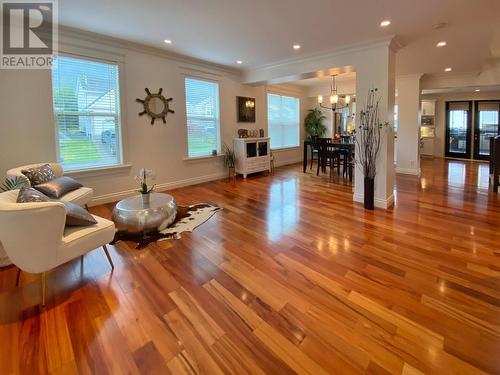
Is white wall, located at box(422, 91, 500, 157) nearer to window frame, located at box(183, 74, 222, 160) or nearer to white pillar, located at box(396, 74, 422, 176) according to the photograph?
white pillar, located at box(396, 74, 422, 176)

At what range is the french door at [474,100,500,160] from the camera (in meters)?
9.29

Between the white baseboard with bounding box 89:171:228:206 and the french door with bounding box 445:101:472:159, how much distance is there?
9.01m

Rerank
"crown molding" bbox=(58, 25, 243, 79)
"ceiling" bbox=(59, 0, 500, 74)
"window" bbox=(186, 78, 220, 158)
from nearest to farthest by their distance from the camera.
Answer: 1. "ceiling" bbox=(59, 0, 500, 74)
2. "crown molding" bbox=(58, 25, 243, 79)
3. "window" bbox=(186, 78, 220, 158)

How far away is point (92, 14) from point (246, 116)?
421cm

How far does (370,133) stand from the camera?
439cm

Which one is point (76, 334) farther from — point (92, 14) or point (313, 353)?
point (92, 14)

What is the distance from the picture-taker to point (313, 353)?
5.19 feet

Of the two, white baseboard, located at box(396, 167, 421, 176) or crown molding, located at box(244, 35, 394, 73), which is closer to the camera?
crown molding, located at box(244, 35, 394, 73)

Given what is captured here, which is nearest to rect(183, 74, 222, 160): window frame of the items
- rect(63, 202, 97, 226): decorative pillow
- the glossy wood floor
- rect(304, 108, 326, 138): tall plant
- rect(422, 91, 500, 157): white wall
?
the glossy wood floor

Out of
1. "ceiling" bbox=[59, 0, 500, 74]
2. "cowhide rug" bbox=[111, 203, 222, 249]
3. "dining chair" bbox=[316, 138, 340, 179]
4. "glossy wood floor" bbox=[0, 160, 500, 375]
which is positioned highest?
"ceiling" bbox=[59, 0, 500, 74]

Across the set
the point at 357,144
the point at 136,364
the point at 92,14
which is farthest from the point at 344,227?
the point at 92,14

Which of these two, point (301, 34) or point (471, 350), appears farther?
point (301, 34)

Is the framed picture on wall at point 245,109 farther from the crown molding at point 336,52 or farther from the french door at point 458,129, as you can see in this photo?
the french door at point 458,129

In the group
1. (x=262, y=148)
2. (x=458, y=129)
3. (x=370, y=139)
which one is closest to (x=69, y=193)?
(x=370, y=139)
